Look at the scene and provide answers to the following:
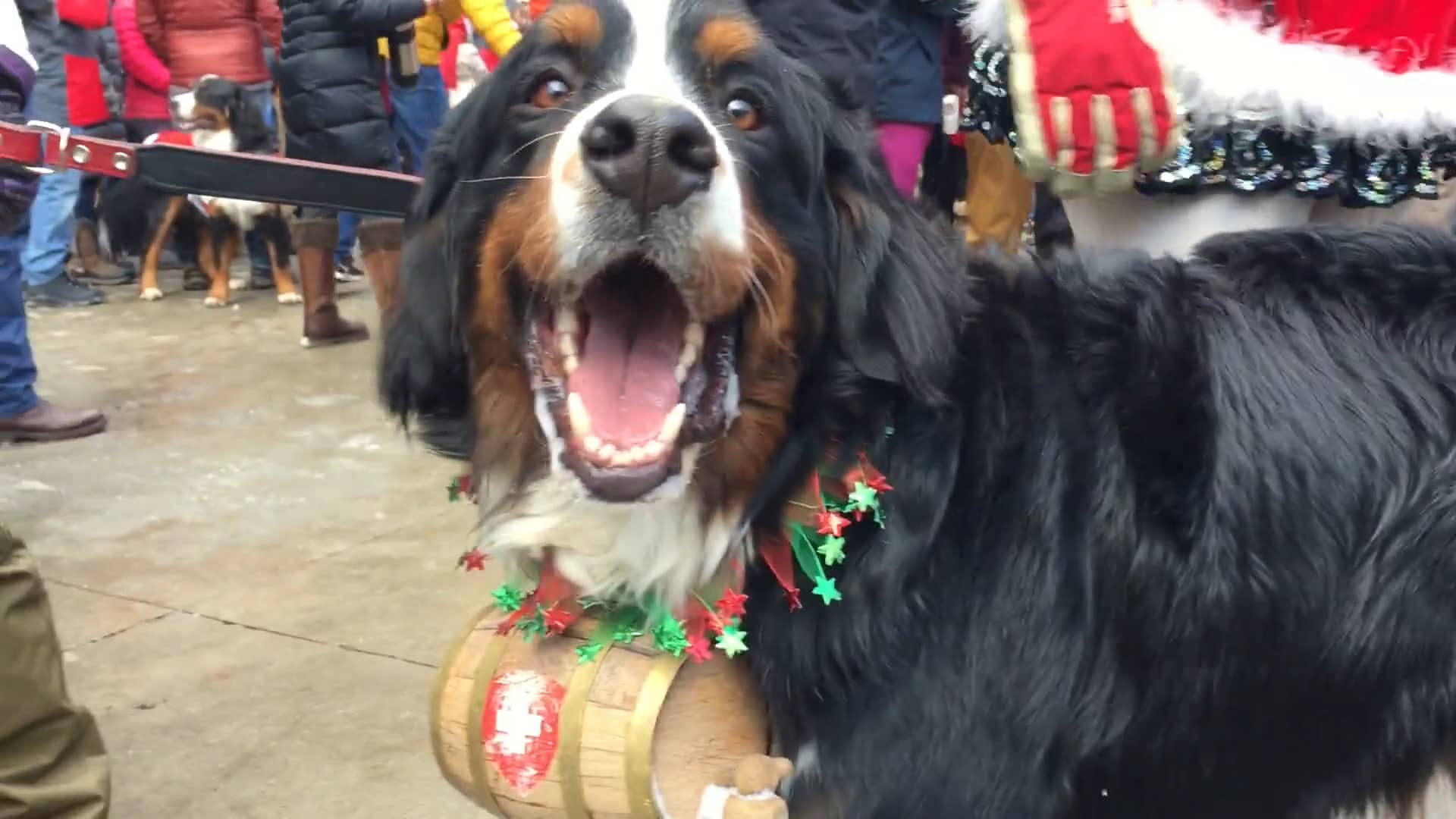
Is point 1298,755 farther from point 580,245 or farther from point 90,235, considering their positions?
point 90,235

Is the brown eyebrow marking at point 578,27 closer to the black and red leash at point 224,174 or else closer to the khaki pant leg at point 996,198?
the black and red leash at point 224,174

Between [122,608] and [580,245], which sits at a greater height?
[580,245]

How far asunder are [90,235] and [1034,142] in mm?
9151

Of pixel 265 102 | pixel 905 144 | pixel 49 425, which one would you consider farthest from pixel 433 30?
pixel 905 144

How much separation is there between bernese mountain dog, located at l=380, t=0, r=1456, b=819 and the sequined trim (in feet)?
0.81

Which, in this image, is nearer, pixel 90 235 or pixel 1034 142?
pixel 1034 142

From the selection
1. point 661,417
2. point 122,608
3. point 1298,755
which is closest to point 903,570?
point 661,417

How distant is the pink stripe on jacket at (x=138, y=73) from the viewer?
7695mm

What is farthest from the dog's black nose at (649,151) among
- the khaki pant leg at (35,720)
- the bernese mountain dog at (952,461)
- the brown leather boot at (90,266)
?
the brown leather boot at (90,266)

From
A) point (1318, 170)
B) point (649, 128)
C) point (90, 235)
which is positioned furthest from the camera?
point (90, 235)

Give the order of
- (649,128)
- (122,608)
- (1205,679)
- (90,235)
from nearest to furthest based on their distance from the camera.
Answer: (649,128) → (1205,679) → (122,608) → (90,235)

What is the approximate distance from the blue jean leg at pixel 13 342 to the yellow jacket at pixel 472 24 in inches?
70.5

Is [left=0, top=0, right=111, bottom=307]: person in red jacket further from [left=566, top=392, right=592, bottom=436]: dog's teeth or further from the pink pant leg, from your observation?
[left=566, top=392, right=592, bottom=436]: dog's teeth

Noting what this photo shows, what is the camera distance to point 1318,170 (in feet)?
6.57
